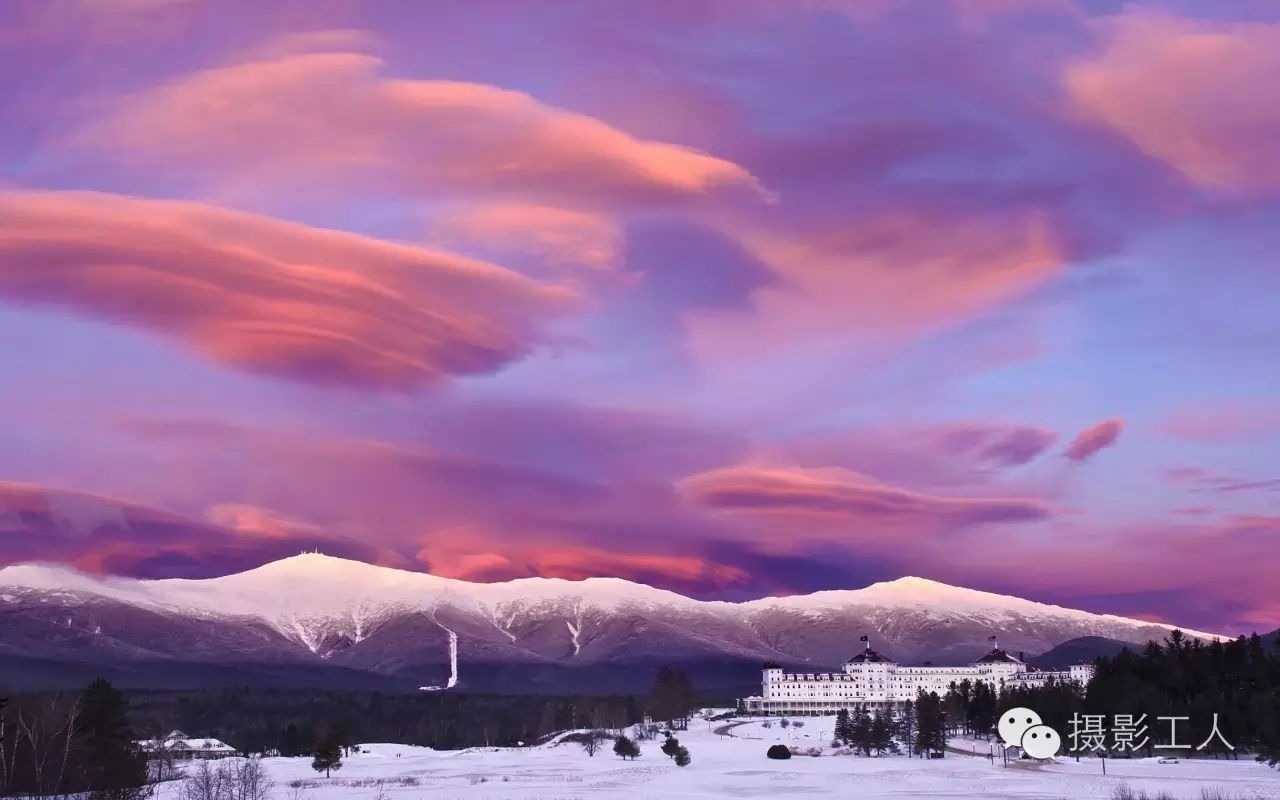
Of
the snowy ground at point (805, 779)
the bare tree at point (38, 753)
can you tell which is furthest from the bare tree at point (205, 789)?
the bare tree at point (38, 753)

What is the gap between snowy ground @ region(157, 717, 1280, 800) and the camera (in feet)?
390

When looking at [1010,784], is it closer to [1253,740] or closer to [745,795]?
[745,795]

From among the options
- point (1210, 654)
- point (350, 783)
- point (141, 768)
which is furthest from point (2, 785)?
point (1210, 654)

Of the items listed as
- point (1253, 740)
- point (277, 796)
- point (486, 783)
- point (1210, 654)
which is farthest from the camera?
point (1210, 654)

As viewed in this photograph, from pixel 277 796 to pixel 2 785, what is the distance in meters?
27.8

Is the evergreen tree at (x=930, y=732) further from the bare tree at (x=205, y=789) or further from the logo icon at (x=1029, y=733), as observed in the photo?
the bare tree at (x=205, y=789)

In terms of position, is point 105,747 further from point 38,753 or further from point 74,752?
point 38,753

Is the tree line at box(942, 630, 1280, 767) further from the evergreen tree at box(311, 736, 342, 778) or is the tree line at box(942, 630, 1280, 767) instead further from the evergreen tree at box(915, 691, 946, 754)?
the evergreen tree at box(311, 736, 342, 778)

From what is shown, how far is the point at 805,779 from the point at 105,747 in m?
69.3

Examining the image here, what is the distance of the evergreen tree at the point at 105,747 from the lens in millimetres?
110625

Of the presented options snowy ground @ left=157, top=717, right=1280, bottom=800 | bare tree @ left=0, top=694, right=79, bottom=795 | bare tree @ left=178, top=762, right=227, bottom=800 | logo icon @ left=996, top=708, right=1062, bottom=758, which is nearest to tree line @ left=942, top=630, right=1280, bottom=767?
logo icon @ left=996, top=708, right=1062, bottom=758

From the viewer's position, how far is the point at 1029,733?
6481 inches

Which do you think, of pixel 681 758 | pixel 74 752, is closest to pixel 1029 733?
pixel 681 758

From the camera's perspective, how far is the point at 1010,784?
12512cm
